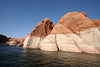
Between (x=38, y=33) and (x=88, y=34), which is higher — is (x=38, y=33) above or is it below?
above

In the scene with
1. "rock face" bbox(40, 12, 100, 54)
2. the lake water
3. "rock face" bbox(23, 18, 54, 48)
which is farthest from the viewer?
"rock face" bbox(23, 18, 54, 48)

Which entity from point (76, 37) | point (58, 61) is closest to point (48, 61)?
point (58, 61)

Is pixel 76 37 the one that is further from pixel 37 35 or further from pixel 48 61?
pixel 37 35

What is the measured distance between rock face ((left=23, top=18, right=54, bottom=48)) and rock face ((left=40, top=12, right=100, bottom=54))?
11.7 metres

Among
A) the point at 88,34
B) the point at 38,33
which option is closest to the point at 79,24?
the point at 88,34

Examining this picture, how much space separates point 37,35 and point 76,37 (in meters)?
19.9

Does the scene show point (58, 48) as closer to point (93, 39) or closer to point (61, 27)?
point (61, 27)

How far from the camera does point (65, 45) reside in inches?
701

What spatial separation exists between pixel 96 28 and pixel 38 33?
80.0ft

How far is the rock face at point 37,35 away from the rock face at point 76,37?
38.4ft

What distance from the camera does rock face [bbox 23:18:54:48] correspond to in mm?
29884

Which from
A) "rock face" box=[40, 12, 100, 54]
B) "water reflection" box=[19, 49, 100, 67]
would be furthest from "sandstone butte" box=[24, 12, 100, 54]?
"water reflection" box=[19, 49, 100, 67]

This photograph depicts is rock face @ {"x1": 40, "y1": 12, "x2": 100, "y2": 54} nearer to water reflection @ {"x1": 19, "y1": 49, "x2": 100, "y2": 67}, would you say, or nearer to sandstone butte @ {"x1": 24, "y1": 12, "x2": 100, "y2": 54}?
sandstone butte @ {"x1": 24, "y1": 12, "x2": 100, "y2": 54}

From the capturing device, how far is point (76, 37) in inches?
709
